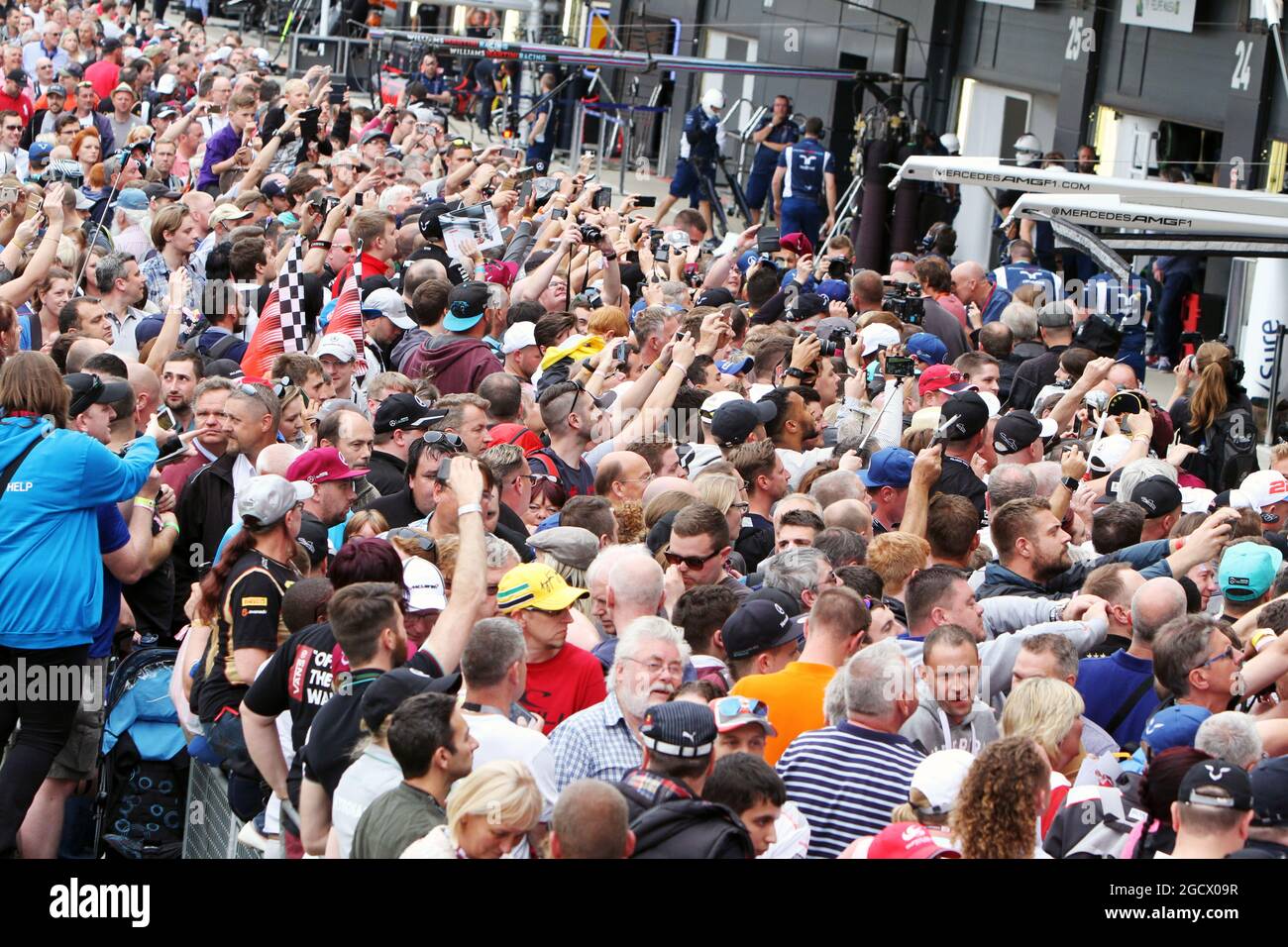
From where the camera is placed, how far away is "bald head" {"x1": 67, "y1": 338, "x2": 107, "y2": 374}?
768cm

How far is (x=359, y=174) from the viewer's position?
14.4m

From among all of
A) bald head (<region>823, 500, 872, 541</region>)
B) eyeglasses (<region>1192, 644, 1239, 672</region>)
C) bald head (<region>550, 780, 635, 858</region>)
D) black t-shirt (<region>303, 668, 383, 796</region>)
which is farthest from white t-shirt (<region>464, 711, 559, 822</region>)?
bald head (<region>823, 500, 872, 541</region>)

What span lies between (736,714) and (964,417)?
354 cm

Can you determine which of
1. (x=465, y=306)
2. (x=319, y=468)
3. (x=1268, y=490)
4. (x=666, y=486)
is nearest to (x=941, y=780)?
(x=666, y=486)

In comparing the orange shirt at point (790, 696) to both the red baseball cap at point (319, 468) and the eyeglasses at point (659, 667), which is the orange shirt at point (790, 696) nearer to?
the eyeglasses at point (659, 667)

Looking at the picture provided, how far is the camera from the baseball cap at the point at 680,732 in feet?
14.0

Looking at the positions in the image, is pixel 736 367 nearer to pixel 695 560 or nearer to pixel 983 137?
pixel 695 560

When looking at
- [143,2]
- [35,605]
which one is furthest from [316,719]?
[143,2]

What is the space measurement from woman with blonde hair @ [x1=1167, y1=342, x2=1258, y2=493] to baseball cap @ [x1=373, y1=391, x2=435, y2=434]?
15.6ft

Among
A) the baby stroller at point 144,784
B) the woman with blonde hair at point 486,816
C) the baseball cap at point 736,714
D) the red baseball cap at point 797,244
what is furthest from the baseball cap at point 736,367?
the woman with blonde hair at point 486,816

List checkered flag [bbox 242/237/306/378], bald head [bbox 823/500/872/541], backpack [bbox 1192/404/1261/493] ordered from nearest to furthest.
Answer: bald head [bbox 823/500/872/541] → checkered flag [bbox 242/237/306/378] → backpack [bbox 1192/404/1261/493]

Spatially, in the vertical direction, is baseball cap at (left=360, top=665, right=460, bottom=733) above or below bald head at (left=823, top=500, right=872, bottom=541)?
below

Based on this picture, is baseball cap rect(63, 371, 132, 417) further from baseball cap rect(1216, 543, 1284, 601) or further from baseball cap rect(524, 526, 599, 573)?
baseball cap rect(1216, 543, 1284, 601)

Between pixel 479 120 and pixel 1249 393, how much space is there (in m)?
15.5
